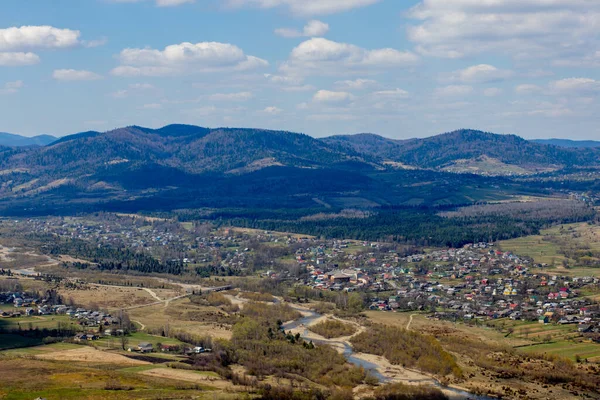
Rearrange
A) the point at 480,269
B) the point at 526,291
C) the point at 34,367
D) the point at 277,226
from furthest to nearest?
the point at 277,226, the point at 480,269, the point at 526,291, the point at 34,367

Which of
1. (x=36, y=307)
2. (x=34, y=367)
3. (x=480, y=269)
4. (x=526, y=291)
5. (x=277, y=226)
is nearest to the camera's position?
(x=34, y=367)

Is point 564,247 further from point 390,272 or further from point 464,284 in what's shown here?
point 464,284

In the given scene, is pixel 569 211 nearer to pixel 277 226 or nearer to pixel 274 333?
pixel 277 226

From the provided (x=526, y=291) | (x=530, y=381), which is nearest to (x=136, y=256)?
(x=526, y=291)

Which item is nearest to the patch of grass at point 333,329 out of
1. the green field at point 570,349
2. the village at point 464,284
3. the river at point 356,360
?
the river at point 356,360

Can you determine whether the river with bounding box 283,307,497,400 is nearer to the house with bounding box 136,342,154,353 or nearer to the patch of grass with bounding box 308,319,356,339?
the patch of grass with bounding box 308,319,356,339

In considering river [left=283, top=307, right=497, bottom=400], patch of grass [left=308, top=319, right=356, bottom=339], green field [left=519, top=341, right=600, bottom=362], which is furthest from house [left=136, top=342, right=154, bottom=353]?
green field [left=519, top=341, right=600, bottom=362]

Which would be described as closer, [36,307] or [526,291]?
[36,307]

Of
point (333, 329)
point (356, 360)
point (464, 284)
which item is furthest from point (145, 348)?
point (464, 284)
